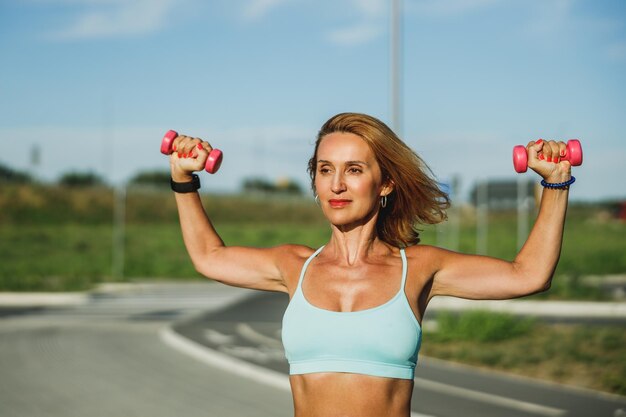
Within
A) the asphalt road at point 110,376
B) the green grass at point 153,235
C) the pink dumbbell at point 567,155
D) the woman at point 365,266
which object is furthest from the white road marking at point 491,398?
the green grass at point 153,235

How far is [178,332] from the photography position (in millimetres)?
14461

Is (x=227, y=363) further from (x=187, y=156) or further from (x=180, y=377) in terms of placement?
(x=187, y=156)

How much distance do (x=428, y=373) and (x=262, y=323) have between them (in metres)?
6.08

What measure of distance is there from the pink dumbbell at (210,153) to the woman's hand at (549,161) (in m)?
1.00

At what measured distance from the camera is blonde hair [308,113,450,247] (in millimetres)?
2855

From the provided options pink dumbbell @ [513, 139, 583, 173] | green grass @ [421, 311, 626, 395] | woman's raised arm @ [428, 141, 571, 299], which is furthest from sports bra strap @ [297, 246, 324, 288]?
green grass @ [421, 311, 626, 395]

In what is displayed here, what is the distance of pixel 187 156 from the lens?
303cm

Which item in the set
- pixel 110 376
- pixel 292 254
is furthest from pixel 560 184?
pixel 110 376

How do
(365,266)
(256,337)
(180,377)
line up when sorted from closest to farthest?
(365,266), (180,377), (256,337)

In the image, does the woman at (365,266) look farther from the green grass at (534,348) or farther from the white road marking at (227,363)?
the green grass at (534,348)

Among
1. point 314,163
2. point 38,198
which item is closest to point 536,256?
point 314,163

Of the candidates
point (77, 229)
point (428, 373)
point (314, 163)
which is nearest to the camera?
point (314, 163)

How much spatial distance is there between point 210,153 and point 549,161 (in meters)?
1.10

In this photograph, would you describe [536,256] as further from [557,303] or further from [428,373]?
[557,303]
